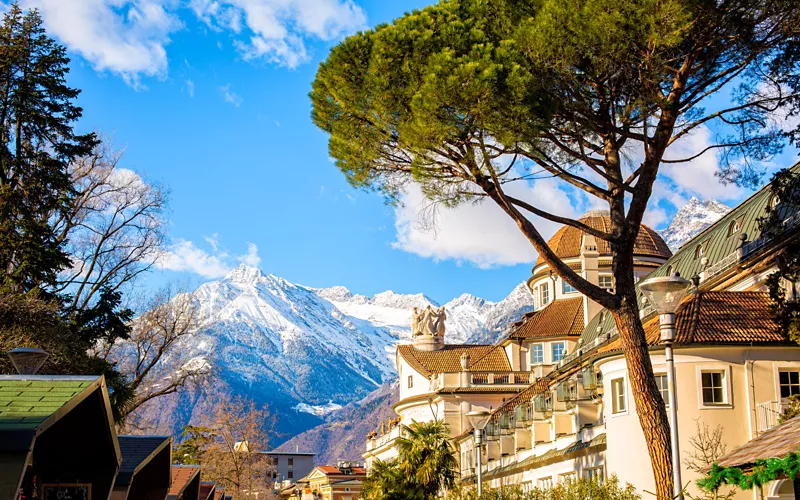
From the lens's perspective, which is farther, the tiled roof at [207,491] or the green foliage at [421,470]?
the green foliage at [421,470]

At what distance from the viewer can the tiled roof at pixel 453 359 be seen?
70.2 m

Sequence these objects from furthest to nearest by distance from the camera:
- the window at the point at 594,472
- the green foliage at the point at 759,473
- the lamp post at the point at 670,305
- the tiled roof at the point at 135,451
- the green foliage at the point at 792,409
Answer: the window at the point at 594,472
the green foliage at the point at 792,409
the tiled roof at the point at 135,451
the lamp post at the point at 670,305
the green foliage at the point at 759,473

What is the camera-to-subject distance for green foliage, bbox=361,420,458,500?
→ 4100 centimetres

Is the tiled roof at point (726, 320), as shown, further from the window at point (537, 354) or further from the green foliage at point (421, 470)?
the window at point (537, 354)

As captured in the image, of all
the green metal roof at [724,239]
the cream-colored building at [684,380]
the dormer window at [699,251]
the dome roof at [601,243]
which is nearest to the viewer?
the cream-colored building at [684,380]

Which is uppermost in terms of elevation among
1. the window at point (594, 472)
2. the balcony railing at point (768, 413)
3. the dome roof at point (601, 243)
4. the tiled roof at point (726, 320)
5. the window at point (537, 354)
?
the dome roof at point (601, 243)

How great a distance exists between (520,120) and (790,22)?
604 centimetres

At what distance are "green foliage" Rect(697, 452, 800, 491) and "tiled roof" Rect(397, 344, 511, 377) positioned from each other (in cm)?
5562

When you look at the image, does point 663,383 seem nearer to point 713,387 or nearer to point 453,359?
point 713,387

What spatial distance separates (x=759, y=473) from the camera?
11.6 m

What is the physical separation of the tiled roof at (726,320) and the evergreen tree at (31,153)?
2030 cm

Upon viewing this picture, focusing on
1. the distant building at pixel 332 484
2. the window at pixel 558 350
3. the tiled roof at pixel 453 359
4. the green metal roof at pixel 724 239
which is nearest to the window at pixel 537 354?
the window at pixel 558 350

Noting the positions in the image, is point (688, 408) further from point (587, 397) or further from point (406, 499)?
point (406, 499)

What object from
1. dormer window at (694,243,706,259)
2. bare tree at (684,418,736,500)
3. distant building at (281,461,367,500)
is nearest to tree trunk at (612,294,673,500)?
bare tree at (684,418,736,500)
